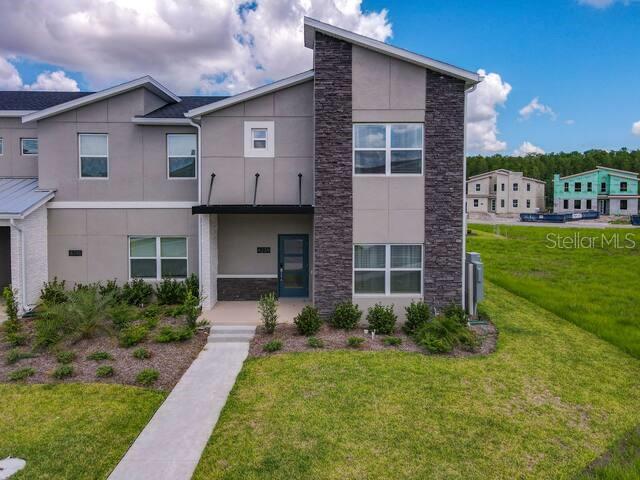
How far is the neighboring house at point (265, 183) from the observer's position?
10695 mm

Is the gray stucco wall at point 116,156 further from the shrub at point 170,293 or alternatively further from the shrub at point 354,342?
the shrub at point 354,342

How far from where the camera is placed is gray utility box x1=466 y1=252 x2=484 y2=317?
35.6ft

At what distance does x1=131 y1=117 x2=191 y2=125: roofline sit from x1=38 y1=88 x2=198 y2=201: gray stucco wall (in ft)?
0.71

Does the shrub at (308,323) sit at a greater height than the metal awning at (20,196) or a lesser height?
lesser

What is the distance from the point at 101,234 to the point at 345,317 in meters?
8.36

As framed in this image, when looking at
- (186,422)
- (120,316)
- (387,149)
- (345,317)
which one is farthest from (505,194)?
(186,422)

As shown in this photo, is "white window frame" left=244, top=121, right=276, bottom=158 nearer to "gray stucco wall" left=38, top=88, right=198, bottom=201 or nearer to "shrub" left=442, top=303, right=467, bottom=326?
"gray stucco wall" left=38, top=88, right=198, bottom=201

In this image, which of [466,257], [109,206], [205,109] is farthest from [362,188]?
[109,206]

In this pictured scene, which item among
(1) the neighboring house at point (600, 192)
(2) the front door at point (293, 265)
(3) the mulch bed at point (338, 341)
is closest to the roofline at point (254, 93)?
(2) the front door at point (293, 265)

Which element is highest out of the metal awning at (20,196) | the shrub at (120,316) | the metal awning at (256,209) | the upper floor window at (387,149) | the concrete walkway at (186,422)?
the upper floor window at (387,149)

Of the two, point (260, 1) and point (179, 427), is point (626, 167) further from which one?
point (179, 427)

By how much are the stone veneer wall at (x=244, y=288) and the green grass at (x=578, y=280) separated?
9066 millimetres

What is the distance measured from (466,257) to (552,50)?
67.5ft

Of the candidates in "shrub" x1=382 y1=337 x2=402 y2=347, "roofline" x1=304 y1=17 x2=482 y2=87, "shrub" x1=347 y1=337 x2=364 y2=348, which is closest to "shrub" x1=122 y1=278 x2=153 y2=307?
"shrub" x1=347 y1=337 x2=364 y2=348
